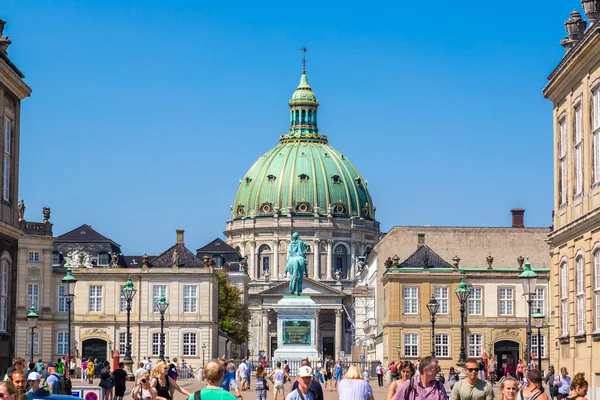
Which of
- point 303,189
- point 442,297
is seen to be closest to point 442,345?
point 442,297

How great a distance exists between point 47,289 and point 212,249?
56.6 m

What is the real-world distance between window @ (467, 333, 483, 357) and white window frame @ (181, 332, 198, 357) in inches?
851

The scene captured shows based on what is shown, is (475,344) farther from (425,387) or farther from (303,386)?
(303,386)

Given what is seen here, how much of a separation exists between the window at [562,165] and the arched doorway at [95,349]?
65815 mm

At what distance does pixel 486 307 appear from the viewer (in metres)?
90.4

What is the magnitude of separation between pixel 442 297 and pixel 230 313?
36.6m

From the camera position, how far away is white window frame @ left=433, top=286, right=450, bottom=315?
3514 inches

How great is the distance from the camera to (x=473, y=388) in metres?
18.1

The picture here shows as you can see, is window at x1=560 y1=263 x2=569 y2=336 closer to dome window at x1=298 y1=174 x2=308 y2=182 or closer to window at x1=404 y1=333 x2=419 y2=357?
window at x1=404 y1=333 x2=419 y2=357

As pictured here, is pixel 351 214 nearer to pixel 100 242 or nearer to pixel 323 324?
pixel 323 324

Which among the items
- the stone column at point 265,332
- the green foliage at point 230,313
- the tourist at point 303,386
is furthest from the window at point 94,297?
the tourist at point 303,386

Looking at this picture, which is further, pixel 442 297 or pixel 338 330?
pixel 338 330

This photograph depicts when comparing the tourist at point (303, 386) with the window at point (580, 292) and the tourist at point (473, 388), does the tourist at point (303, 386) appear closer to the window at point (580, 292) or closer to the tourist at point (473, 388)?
the tourist at point (473, 388)

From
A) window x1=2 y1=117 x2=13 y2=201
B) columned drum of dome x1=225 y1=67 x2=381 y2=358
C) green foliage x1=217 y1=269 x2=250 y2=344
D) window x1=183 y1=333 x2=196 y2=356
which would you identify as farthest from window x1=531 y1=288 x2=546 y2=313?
columned drum of dome x1=225 y1=67 x2=381 y2=358
